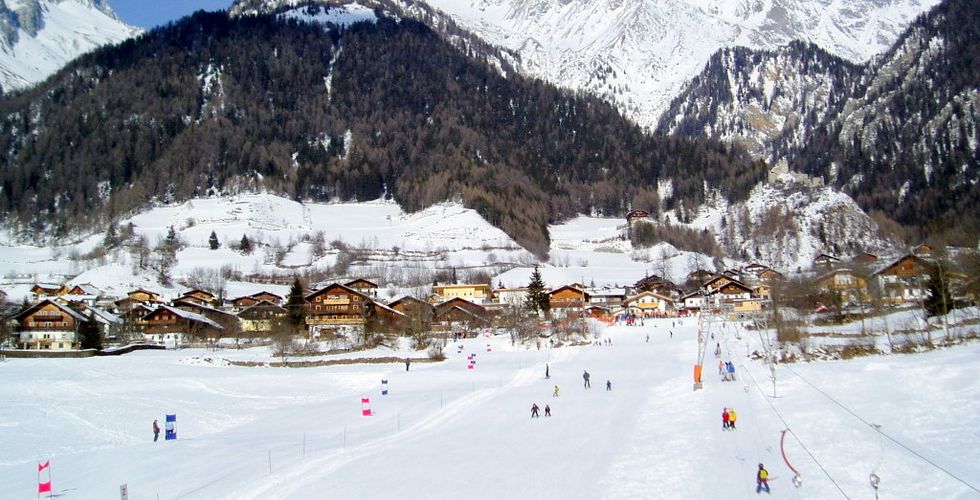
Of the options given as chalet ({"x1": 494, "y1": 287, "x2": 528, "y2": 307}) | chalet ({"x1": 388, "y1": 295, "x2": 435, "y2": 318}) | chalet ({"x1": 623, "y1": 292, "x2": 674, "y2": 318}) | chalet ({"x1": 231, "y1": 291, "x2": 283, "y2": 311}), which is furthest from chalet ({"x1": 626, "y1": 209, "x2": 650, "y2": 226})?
chalet ({"x1": 231, "y1": 291, "x2": 283, "y2": 311})

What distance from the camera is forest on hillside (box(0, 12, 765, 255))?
6009 inches

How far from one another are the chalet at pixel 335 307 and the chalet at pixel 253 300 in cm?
830

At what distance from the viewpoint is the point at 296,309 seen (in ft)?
237

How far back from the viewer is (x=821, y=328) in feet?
166

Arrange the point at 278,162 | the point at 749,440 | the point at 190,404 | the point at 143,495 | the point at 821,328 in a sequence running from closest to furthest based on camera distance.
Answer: the point at 143,495, the point at 749,440, the point at 190,404, the point at 821,328, the point at 278,162

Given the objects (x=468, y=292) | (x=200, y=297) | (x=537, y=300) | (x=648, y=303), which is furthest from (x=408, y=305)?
(x=648, y=303)

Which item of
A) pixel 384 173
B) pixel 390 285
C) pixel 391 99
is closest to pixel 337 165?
pixel 384 173

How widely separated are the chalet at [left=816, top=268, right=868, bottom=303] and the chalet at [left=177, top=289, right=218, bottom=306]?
67.3 meters

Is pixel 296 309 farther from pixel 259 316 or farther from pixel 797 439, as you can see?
pixel 797 439

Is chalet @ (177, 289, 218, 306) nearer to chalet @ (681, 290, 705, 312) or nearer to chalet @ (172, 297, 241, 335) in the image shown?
chalet @ (172, 297, 241, 335)

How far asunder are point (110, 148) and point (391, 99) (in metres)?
70.7

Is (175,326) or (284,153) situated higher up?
(284,153)

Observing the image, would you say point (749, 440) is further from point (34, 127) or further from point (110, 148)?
point (34, 127)

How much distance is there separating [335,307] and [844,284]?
170 feet
